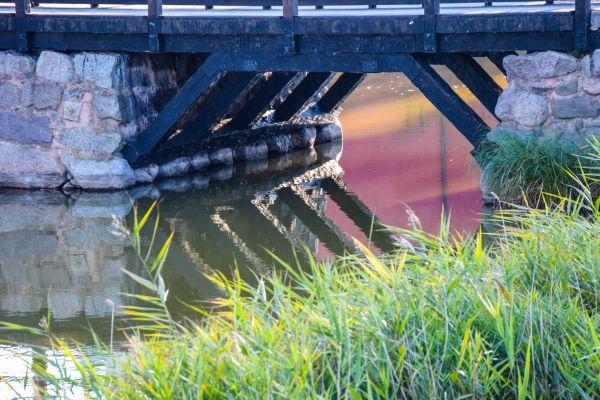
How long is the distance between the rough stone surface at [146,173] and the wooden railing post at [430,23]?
2.98 meters

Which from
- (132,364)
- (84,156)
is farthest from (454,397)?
(84,156)

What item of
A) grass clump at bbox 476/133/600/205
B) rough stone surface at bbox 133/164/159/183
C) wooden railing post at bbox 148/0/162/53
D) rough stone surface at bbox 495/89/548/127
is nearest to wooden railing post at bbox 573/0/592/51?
rough stone surface at bbox 495/89/548/127

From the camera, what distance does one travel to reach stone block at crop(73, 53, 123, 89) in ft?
29.2

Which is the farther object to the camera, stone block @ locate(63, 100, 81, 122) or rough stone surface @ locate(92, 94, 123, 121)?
stone block @ locate(63, 100, 81, 122)

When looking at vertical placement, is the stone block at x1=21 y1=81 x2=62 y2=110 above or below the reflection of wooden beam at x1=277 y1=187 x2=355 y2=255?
above

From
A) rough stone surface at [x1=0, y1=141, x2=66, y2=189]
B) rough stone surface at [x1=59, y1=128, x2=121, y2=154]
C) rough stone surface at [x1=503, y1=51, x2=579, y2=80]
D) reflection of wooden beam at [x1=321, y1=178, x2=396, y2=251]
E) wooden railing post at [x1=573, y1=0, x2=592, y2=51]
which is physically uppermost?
wooden railing post at [x1=573, y1=0, x2=592, y2=51]

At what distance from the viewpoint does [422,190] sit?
29.1ft

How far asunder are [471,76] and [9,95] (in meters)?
4.20

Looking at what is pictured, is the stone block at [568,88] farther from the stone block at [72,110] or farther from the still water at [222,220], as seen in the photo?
the stone block at [72,110]

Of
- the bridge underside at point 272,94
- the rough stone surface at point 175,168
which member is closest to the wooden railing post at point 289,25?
the bridge underside at point 272,94

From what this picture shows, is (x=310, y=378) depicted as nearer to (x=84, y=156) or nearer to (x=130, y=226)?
(x=130, y=226)

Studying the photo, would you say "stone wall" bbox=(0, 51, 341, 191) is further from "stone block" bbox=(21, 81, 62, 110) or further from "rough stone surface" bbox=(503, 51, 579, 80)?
"rough stone surface" bbox=(503, 51, 579, 80)

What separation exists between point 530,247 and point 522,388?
1.09 metres

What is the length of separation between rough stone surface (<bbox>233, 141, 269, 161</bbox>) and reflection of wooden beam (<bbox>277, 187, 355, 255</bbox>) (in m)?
1.39
